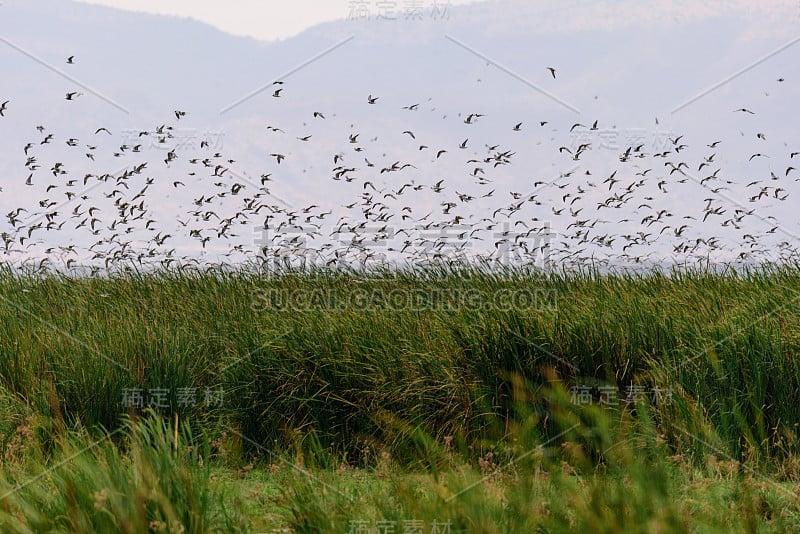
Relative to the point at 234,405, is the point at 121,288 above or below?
above

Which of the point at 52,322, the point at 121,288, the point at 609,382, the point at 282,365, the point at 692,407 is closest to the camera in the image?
the point at 692,407

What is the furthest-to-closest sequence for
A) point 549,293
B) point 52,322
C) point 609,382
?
point 549,293, point 52,322, point 609,382

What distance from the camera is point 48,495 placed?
511cm

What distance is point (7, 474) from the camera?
20.7 feet

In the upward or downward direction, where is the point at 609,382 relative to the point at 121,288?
downward

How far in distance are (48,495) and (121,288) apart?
862 centimetres

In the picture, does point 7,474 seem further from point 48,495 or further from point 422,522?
point 422,522

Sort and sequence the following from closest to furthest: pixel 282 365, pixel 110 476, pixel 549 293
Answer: pixel 110 476
pixel 282 365
pixel 549 293

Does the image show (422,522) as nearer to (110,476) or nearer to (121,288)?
(110,476)

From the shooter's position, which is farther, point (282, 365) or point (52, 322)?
point (52, 322)

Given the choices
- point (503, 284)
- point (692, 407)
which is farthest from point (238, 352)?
point (692, 407)

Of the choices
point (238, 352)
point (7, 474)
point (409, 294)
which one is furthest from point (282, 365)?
point (7, 474)

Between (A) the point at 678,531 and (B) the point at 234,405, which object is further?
(B) the point at 234,405

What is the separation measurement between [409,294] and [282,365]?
8.72 ft
